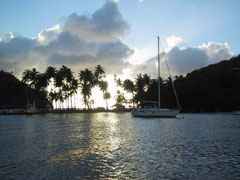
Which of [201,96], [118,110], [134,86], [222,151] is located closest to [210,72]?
[201,96]

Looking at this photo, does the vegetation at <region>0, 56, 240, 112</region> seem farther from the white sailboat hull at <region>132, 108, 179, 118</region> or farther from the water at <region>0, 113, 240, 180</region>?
the water at <region>0, 113, 240, 180</region>

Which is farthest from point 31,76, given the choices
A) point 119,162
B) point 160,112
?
point 119,162

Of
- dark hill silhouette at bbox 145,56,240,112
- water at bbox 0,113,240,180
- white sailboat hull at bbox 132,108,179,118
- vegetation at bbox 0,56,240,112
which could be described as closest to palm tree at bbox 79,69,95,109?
vegetation at bbox 0,56,240,112

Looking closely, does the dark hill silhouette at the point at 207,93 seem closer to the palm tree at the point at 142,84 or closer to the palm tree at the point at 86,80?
the palm tree at the point at 142,84

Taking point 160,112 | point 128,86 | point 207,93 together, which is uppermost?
point 128,86

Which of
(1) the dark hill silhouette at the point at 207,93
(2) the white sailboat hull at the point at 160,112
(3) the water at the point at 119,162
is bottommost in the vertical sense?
(3) the water at the point at 119,162

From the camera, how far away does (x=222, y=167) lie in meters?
23.2

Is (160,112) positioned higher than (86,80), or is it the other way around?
(86,80)

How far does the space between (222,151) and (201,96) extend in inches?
5521

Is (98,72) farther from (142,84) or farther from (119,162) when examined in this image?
(119,162)

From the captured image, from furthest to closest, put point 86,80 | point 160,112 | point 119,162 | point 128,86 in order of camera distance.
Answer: point 128,86, point 86,80, point 160,112, point 119,162

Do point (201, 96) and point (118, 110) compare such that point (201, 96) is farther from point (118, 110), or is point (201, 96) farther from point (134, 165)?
point (134, 165)

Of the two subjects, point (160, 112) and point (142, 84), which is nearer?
point (160, 112)

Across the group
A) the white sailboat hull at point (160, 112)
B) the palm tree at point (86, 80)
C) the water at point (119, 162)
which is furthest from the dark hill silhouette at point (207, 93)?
the water at point (119, 162)
